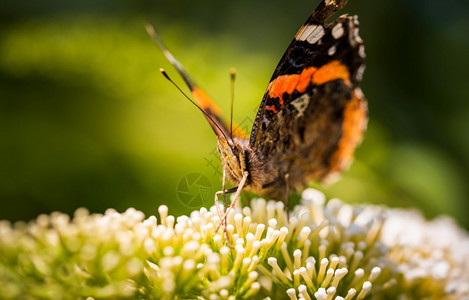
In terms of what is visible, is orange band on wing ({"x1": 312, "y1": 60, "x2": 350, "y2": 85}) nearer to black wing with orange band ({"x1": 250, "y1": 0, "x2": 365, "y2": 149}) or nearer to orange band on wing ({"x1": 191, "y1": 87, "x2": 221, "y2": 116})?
Result: black wing with orange band ({"x1": 250, "y1": 0, "x2": 365, "y2": 149})

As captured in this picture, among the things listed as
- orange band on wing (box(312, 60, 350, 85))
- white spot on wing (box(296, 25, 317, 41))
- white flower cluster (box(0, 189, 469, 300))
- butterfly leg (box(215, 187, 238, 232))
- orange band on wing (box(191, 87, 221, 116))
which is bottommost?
white flower cluster (box(0, 189, 469, 300))

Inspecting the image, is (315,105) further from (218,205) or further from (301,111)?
(218,205)

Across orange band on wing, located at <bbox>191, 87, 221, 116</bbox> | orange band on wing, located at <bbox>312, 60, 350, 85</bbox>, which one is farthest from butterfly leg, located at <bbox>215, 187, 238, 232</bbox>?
orange band on wing, located at <bbox>312, 60, 350, 85</bbox>

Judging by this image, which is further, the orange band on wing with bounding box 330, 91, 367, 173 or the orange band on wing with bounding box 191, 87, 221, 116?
the orange band on wing with bounding box 330, 91, 367, 173

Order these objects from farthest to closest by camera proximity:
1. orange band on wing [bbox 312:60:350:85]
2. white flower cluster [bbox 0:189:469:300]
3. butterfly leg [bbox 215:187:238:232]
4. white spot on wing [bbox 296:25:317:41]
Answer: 1. orange band on wing [bbox 312:60:350:85]
2. white spot on wing [bbox 296:25:317:41]
3. butterfly leg [bbox 215:187:238:232]
4. white flower cluster [bbox 0:189:469:300]

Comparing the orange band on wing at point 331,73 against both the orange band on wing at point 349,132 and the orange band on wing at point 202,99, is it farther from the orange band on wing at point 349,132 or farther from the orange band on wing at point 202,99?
the orange band on wing at point 202,99

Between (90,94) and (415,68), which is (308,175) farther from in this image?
(415,68)

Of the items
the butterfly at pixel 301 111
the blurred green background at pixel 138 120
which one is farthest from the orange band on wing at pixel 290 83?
the blurred green background at pixel 138 120

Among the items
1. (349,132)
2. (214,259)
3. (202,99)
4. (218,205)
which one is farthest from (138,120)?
(214,259)

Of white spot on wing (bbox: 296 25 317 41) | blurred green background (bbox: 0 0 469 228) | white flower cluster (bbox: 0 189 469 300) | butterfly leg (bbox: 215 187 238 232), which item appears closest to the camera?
white flower cluster (bbox: 0 189 469 300)
